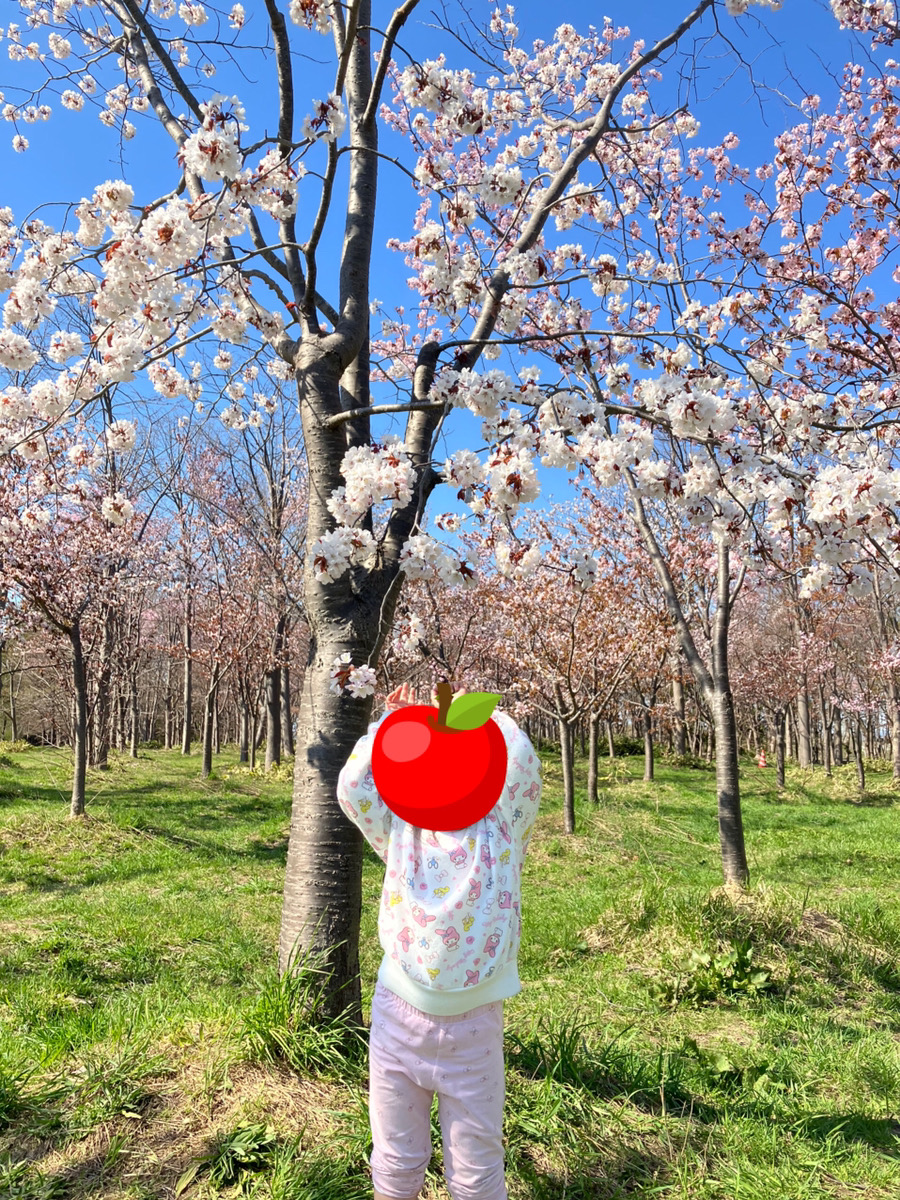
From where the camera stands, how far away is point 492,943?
1696 mm

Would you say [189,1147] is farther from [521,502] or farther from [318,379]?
[318,379]

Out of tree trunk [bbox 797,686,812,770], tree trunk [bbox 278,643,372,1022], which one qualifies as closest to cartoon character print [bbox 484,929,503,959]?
tree trunk [bbox 278,643,372,1022]

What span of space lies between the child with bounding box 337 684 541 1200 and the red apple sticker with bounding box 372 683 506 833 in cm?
7

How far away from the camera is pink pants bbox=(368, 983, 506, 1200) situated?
1.65 meters

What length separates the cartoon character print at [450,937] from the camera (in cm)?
167

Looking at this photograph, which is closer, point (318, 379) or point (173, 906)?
point (318, 379)

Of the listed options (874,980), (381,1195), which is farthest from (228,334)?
(874,980)

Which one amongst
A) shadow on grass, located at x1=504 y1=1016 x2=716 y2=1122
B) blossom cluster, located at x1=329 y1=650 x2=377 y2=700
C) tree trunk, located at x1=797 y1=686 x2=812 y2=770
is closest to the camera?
shadow on grass, located at x1=504 y1=1016 x2=716 y2=1122

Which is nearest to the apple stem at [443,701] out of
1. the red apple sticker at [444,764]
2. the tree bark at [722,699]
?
the red apple sticker at [444,764]

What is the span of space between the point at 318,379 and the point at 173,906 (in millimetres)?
4859

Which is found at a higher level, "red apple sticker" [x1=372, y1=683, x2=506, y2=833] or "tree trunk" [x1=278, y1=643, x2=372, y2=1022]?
"red apple sticker" [x1=372, y1=683, x2=506, y2=833]

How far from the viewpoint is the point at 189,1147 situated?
2203mm

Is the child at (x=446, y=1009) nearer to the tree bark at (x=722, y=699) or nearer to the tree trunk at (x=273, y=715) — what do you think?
the tree bark at (x=722, y=699)

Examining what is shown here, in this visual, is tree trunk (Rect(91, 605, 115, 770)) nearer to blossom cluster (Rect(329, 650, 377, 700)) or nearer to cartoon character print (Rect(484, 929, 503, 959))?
blossom cluster (Rect(329, 650, 377, 700))
